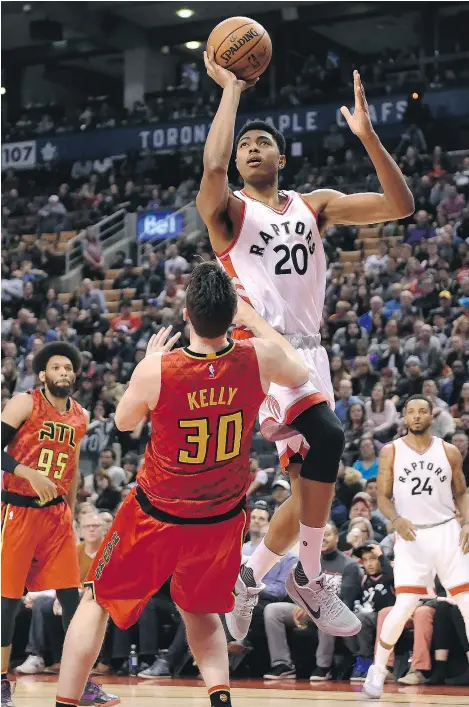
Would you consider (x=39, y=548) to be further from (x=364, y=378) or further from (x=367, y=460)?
(x=364, y=378)

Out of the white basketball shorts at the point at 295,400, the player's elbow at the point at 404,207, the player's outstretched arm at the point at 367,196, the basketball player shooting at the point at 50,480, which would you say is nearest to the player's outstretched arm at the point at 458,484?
the basketball player shooting at the point at 50,480

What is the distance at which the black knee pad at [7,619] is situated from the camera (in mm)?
7199

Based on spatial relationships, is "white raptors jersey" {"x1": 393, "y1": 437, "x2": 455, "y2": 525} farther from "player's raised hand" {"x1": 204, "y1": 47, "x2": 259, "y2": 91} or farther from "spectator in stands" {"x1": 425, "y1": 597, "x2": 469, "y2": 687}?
"player's raised hand" {"x1": 204, "y1": 47, "x2": 259, "y2": 91}

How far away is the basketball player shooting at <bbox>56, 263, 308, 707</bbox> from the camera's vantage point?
4.67 m

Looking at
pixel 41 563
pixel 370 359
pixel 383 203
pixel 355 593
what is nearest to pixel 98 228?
pixel 370 359

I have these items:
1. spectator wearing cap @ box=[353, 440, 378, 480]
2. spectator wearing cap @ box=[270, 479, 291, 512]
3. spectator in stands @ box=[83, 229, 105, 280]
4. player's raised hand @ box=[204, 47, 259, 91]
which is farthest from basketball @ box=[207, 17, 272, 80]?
spectator in stands @ box=[83, 229, 105, 280]

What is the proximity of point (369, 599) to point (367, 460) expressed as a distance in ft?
8.99

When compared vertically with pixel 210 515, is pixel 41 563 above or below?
below

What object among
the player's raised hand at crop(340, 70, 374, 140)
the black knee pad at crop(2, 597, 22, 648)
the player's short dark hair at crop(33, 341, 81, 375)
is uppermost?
the player's raised hand at crop(340, 70, 374, 140)

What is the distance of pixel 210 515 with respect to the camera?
15.8 ft

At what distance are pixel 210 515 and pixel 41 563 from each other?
3.11 m

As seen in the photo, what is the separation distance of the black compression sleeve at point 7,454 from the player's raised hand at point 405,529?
10.0 feet

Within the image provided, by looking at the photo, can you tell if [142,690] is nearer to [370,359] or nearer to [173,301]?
[370,359]

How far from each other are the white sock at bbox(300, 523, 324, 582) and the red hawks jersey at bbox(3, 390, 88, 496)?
2484 mm
